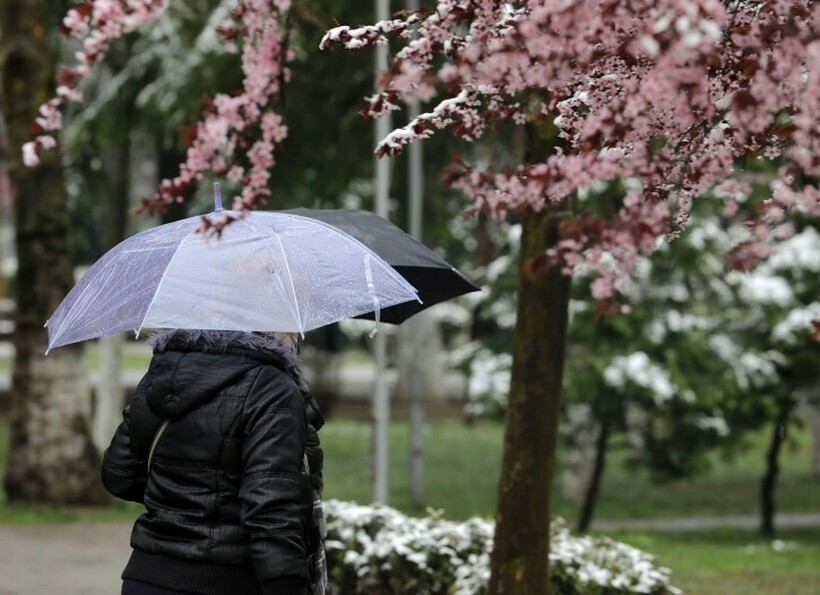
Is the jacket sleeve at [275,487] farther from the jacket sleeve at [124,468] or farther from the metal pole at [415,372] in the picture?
the metal pole at [415,372]

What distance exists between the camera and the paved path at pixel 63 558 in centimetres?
881

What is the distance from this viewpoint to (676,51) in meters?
2.81

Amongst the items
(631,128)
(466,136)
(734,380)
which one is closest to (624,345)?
(734,380)

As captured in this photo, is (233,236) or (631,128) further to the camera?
(233,236)

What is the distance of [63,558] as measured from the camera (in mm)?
10008

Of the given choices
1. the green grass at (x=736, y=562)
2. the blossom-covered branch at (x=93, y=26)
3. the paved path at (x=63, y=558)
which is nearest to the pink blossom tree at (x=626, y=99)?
the blossom-covered branch at (x=93, y=26)

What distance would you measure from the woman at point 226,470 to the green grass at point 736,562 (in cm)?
530

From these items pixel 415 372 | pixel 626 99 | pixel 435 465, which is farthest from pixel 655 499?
pixel 626 99

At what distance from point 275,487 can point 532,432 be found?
2.62 m

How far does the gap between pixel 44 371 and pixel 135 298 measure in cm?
852

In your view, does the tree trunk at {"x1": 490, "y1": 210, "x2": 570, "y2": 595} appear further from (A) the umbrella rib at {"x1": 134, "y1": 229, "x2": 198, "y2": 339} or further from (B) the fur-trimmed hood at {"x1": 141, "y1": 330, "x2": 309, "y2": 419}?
(B) the fur-trimmed hood at {"x1": 141, "y1": 330, "x2": 309, "y2": 419}

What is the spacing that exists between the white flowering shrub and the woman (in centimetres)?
287

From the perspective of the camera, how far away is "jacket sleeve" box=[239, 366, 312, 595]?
3.76 meters

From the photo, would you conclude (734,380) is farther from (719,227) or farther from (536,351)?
(536,351)
